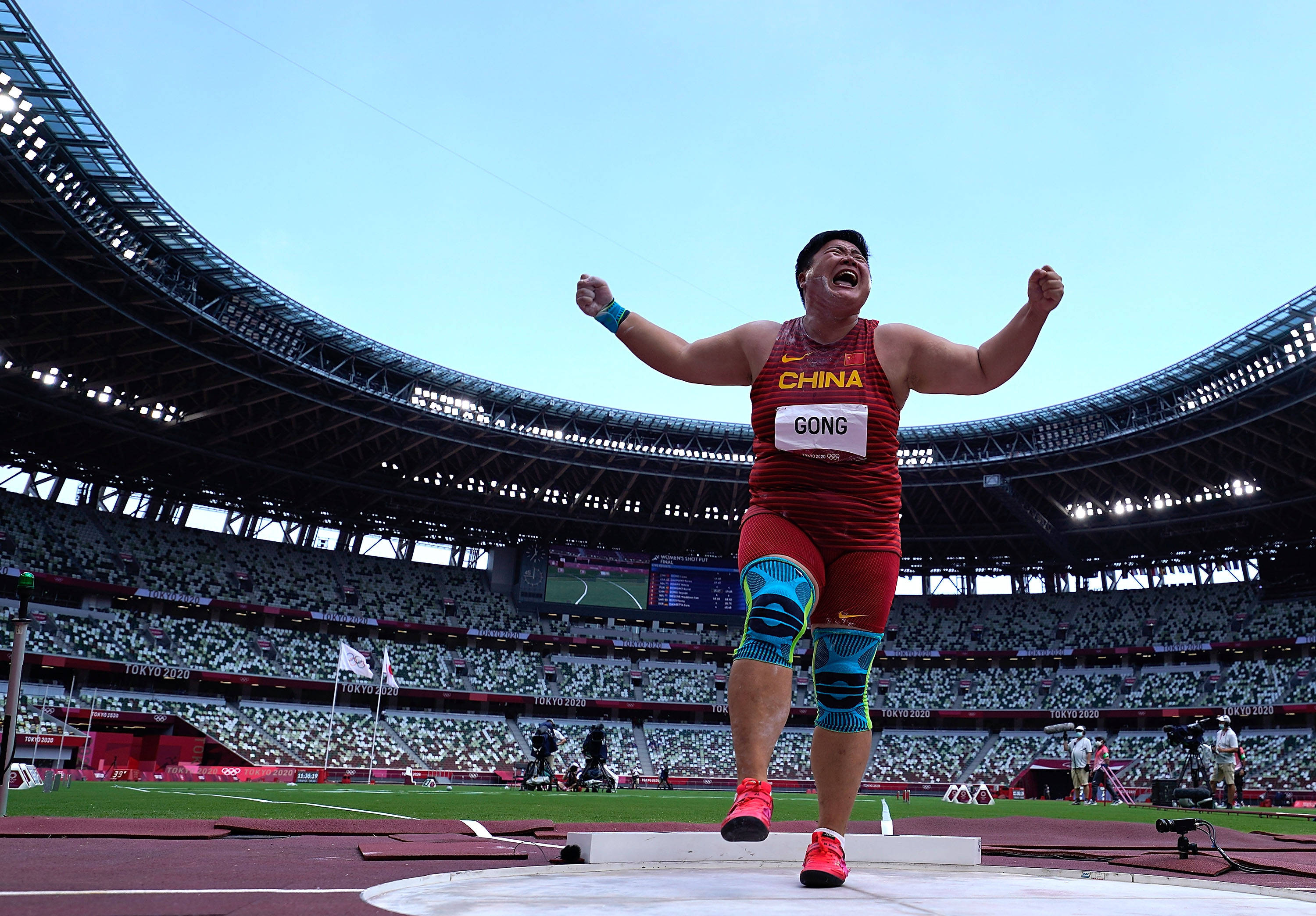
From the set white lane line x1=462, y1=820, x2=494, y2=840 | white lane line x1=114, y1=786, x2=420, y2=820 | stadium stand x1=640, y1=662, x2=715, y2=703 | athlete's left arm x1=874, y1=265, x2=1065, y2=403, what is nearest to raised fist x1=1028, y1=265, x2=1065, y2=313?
athlete's left arm x1=874, y1=265, x2=1065, y2=403

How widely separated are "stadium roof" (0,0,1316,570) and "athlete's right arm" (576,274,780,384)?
77.9ft

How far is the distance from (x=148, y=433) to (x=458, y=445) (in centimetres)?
1271

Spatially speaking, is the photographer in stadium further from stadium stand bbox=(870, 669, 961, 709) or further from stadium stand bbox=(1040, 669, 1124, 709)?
stadium stand bbox=(1040, 669, 1124, 709)

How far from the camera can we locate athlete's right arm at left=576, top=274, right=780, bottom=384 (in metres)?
3.99

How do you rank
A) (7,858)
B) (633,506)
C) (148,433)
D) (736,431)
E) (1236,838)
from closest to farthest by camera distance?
1. (7,858)
2. (1236,838)
3. (148,433)
4. (736,431)
5. (633,506)

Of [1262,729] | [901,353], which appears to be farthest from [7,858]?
[1262,729]

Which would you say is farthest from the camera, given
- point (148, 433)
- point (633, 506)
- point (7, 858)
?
point (633, 506)

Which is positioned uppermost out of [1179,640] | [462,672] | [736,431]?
[736,431]

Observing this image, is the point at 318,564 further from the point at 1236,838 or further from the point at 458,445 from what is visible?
the point at 1236,838

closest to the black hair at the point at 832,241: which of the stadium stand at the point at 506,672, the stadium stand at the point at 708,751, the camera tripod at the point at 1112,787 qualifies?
the camera tripod at the point at 1112,787

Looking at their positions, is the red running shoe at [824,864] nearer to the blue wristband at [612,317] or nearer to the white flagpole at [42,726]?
the blue wristband at [612,317]

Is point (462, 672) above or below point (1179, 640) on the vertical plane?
below

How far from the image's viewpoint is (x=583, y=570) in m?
54.4

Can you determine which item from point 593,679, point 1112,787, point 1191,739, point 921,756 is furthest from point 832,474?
point 593,679
